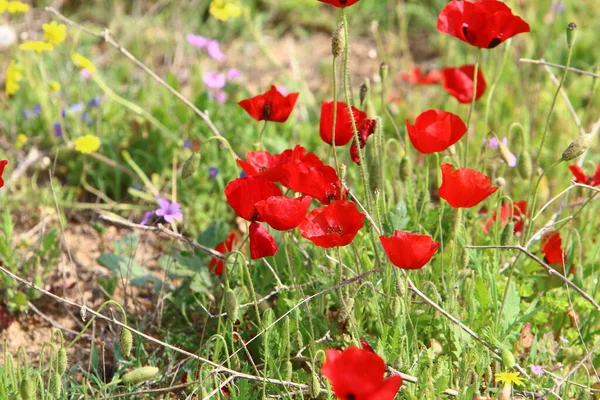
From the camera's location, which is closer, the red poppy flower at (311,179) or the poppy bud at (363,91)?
the red poppy flower at (311,179)

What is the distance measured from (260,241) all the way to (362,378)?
1.61ft

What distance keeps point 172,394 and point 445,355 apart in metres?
0.73

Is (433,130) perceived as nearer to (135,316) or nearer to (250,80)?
(135,316)

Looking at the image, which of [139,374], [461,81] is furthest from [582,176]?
[139,374]

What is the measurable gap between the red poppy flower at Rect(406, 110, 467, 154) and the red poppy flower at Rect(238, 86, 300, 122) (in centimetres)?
37

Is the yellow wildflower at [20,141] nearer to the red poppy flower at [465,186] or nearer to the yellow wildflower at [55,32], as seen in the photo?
the yellow wildflower at [55,32]

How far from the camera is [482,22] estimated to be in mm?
2037

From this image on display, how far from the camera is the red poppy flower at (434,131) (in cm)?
189

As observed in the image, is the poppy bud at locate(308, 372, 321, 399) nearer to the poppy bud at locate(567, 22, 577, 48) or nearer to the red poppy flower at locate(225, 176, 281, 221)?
the red poppy flower at locate(225, 176, 281, 221)

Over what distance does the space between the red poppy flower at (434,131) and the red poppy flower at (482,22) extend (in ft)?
0.80

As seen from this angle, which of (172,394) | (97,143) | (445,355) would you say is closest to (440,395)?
(445,355)

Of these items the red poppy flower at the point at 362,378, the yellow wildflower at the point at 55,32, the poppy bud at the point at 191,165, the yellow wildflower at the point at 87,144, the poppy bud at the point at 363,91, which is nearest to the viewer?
the red poppy flower at the point at 362,378

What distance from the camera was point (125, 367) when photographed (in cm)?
231

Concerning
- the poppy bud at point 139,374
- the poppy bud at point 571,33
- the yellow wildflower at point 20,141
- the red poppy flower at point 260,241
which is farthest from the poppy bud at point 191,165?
the yellow wildflower at point 20,141
